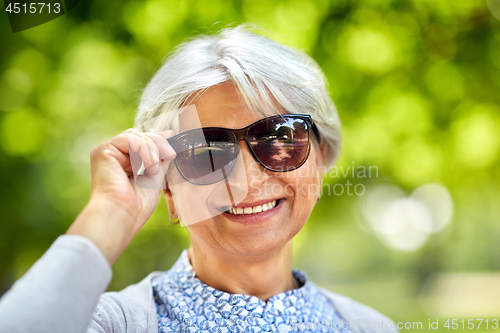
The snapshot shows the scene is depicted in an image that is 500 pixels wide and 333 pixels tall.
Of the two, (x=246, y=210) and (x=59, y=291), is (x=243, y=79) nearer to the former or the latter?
(x=246, y=210)

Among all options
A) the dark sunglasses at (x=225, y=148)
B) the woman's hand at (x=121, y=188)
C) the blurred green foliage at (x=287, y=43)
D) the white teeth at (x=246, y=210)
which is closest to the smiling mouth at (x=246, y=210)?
the white teeth at (x=246, y=210)

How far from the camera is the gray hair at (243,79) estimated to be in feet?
5.42

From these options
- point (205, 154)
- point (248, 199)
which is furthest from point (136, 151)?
point (248, 199)

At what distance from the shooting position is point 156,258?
4699 mm

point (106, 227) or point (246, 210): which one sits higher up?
point (106, 227)

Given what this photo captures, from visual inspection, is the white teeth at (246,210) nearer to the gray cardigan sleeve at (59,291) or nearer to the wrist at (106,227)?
the wrist at (106,227)

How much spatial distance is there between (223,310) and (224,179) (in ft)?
2.00

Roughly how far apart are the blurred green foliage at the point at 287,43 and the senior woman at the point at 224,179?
6.25 ft

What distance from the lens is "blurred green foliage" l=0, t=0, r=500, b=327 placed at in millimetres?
3910

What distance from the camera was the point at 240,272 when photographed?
177 centimetres

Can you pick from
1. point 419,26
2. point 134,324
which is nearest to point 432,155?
point 419,26

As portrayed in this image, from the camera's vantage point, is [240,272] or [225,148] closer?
[225,148]

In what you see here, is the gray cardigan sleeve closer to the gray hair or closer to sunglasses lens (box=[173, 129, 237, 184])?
sunglasses lens (box=[173, 129, 237, 184])

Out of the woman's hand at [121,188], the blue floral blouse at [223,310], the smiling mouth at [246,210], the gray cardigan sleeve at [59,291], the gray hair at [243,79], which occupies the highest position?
the gray hair at [243,79]
